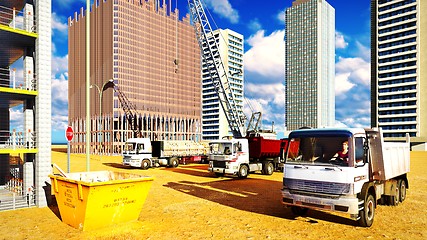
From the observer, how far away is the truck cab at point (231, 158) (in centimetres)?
2170

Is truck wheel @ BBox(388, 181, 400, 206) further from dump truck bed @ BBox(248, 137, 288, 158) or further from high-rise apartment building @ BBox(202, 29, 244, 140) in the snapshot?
high-rise apartment building @ BBox(202, 29, 244, 140)

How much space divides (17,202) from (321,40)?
572ft

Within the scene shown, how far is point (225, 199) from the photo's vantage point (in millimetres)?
14641

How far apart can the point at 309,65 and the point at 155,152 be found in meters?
151

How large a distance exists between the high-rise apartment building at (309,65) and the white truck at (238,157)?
14090 cm

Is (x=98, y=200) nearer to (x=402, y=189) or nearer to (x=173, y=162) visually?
(x=402, y=189)

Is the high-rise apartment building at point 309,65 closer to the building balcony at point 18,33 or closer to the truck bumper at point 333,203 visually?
the building balcony at point 18,33

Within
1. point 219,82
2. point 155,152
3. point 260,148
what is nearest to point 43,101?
point 260,148

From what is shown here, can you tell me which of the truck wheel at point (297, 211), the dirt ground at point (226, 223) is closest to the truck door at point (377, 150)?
the dirt ground at point (226, 223)

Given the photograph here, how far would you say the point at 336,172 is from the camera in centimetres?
909

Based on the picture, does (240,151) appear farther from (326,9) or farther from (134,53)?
(326,9)

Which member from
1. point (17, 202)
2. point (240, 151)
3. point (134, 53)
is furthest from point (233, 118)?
point (134, 53)

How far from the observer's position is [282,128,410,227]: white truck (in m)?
9.00

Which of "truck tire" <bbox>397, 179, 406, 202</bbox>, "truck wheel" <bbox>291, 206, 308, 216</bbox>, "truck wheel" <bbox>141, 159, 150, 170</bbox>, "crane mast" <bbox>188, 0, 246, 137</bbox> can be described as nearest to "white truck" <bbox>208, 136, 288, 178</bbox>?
"truck tire" <bbox>397, 179, 406, 202</bbox>
